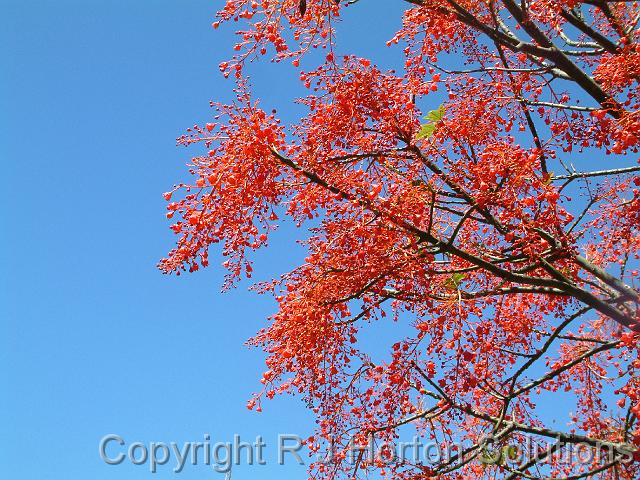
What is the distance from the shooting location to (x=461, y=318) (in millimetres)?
3891

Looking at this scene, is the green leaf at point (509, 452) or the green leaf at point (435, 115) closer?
the green leaf at point (435, 115)

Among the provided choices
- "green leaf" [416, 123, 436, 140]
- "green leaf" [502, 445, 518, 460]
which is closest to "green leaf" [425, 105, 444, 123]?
"green leaf" [416, 123, 436, 140]

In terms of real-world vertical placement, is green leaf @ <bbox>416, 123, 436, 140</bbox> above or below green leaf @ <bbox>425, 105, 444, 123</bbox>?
below

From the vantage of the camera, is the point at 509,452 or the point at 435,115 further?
the point at 509,452

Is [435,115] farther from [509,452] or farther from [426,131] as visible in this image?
[509,452]

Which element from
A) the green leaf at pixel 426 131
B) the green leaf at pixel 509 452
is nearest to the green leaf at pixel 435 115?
the green leaf at pixel 426 131

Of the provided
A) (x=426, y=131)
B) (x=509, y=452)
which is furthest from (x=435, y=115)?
(x=509, y=452)

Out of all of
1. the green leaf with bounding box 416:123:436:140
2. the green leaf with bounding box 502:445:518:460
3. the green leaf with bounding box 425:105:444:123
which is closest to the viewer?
the green leaf with bounding box 416:123:436:140

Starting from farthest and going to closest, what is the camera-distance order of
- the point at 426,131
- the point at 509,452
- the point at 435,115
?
the point at 509,452 → the point at 435,115 → the point at 426,131

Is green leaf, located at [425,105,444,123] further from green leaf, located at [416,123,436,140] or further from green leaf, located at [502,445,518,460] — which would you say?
green leaf, located at [502,445,518,460]

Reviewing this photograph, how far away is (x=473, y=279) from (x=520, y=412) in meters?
1.27

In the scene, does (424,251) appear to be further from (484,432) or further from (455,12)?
(484,432)

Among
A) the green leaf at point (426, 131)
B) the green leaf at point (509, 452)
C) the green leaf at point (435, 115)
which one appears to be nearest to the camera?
the green leaf at point (426, 131)

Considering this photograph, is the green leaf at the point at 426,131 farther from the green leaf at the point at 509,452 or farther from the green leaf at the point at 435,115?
the green leaf at the point at 509,452
